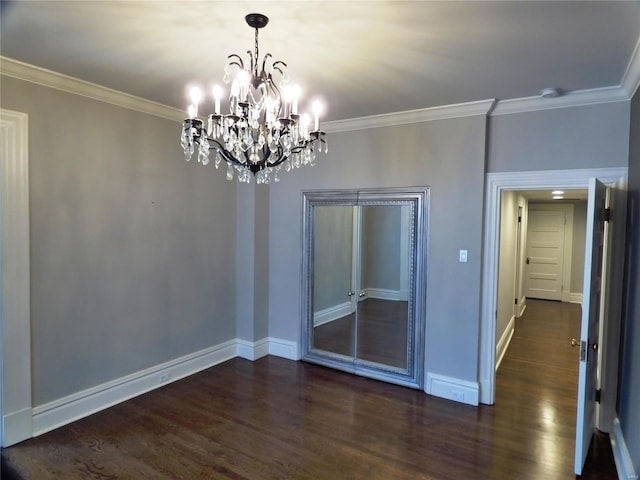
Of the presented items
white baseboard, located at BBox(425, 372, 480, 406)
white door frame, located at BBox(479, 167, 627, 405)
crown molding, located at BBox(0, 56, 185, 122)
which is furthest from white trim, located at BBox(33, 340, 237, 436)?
white door frame, located at BBox(479, 167, 627, 405)

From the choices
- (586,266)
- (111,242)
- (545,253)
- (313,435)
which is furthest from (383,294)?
(545,253)

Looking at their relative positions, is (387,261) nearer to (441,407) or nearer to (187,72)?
(441,407)

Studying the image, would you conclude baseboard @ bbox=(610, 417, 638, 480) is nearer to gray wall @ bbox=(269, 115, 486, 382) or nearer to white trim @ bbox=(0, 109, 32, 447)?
gray wall @ bbox=(269, 115, 486, 382)

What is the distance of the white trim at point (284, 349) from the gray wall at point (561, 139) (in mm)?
2909

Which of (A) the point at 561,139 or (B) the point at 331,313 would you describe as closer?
(A) the point at 561,139

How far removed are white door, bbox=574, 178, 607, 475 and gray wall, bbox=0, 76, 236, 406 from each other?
3.46m

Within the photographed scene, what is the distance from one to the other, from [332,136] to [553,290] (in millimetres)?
7101

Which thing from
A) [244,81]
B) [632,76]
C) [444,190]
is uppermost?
[632,76]

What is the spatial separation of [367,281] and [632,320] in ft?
7.44

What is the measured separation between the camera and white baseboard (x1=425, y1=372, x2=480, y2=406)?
359cm

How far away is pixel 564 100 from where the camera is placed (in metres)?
3.21

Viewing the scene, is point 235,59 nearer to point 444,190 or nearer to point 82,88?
point 82,88

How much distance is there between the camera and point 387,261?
4113mm

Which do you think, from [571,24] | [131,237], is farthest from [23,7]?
[571,24]
